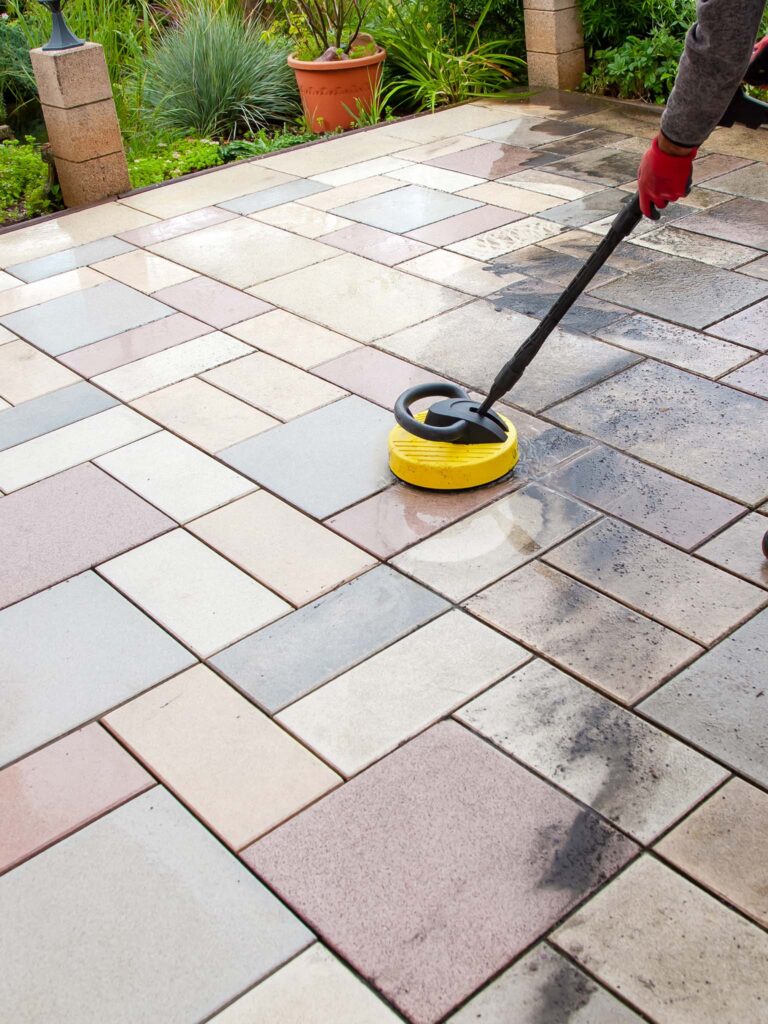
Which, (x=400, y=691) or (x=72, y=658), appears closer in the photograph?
(x=400, y=691)

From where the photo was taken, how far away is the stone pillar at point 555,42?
6.57 meters

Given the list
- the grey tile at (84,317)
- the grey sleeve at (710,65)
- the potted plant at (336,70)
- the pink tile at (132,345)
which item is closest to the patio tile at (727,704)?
the grey sleeve at (710,65)

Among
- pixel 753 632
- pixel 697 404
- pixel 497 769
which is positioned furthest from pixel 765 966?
pixel 697 404

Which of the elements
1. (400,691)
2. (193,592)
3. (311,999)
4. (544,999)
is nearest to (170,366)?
(193,592)

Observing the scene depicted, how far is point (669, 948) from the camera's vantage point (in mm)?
1736

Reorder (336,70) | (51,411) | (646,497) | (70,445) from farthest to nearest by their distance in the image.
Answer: (336,70)
(51,411)
(70,445)
(646,497)

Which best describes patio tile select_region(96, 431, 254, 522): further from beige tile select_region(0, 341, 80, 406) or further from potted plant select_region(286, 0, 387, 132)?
potted plant select_region(286, 0, 387, 132)

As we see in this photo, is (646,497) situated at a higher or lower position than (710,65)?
lower

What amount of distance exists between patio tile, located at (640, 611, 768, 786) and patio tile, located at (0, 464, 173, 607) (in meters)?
1.43

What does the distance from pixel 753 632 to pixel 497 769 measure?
2.32ft

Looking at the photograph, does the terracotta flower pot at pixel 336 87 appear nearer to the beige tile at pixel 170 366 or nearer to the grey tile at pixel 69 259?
the grey tile at pixel 69 259

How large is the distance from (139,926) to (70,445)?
1862mm

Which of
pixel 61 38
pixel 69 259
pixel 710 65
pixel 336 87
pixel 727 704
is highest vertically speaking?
pixel 710 65

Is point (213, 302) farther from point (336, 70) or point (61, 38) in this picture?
point (336, 70)
